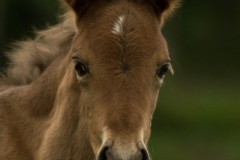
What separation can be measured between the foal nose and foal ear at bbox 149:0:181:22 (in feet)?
5.23

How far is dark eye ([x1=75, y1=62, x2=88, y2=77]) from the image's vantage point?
6121 mm

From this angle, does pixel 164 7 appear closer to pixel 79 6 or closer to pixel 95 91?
pixel 79 6

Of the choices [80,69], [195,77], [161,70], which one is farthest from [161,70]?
[195,77]

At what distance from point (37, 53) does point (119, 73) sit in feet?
7.21

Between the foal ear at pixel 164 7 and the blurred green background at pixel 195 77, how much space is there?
1.63 ft

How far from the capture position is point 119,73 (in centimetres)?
599

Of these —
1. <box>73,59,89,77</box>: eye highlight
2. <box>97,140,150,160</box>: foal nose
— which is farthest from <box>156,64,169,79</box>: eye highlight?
<box>97,140,150,160</box>: foal nose

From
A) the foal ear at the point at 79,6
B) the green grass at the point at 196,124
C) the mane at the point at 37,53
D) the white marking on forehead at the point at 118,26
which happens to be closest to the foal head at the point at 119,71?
the white marking on forehead at the point at 118,26

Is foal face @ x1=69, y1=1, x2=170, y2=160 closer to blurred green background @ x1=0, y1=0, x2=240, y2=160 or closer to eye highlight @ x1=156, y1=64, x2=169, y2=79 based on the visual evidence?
eye highlight @ x1=156, y1=64, x2=169, y2=79

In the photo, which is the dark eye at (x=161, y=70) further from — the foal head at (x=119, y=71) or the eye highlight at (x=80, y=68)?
the eye highlight at (x=80, y=68)

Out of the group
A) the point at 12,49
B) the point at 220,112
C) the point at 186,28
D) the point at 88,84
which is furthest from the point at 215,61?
the point at 88,84

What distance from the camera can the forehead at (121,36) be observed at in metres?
6.08

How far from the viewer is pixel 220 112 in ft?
68.6

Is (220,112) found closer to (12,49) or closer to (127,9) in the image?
(12,49)
